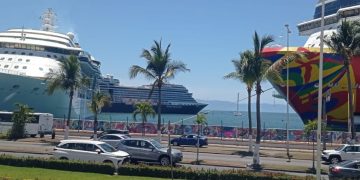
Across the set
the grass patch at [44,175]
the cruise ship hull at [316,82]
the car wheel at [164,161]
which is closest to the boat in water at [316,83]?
the cruise ship hull at [316,82]

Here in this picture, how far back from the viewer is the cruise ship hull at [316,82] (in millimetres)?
56656

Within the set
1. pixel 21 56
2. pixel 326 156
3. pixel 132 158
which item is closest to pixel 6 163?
pixel 132 158

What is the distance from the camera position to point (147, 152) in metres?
25.4

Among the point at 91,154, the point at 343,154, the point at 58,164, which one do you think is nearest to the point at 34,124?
the point at 91,154

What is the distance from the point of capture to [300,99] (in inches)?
2343

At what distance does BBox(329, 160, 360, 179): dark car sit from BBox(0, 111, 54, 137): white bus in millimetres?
30588

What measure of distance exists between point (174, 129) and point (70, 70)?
56.3ft

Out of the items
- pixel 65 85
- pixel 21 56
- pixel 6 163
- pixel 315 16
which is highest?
pixel 315 16

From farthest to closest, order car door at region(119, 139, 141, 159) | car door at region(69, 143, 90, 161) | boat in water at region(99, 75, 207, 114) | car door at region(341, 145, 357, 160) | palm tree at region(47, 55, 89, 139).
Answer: boat in water at region(99, 75, 207, 114) → palm tree at region(47, 55, 89, 139) → car door at region(341, 145, 357, 160) → car door at region(119, 139, 141, 159) → car door at region(69, 143, 90, 161)

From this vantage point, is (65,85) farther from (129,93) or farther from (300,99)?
(129,93)

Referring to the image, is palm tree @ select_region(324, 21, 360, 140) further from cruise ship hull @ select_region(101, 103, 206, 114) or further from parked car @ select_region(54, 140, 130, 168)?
cruise ship hull @ select_region(101, 103, 206, 114)

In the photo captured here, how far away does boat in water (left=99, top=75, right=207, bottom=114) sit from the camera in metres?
147

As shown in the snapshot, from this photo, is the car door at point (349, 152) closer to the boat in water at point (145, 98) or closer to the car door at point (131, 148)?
the car door at point (131, 148)

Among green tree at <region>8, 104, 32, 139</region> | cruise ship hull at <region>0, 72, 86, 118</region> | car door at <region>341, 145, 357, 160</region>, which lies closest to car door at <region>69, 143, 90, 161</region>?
car door at <region>341, 145, 357, 160</region>
